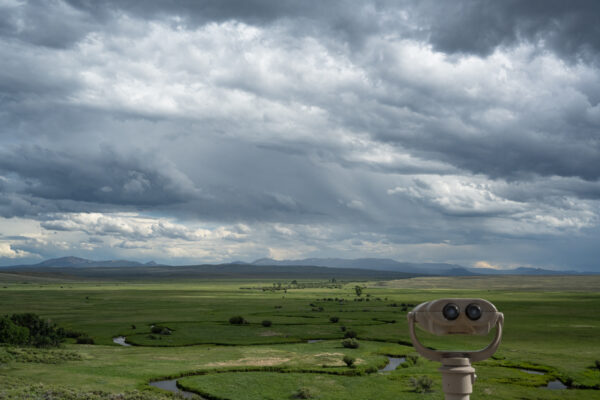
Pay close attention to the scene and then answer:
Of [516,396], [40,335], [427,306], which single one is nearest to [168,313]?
[40,335]

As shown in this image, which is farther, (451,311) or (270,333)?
(270,333)

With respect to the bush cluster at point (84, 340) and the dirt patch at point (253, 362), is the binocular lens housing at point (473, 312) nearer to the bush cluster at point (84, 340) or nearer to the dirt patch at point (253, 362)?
the dirt patch at point (253, 362)

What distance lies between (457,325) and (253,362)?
46743 millimetres

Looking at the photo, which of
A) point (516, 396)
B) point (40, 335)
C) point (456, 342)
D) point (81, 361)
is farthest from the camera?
point (456, 342)

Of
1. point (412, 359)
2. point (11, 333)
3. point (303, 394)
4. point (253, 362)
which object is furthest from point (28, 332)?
point (412, 359)

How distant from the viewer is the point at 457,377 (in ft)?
15.7

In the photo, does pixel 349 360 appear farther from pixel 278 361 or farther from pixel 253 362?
pixel 253 362

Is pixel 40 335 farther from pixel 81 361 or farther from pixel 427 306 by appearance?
pixel 427 306

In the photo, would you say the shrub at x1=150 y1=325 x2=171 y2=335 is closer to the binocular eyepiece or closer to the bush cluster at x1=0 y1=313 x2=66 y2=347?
the bush cluster at x1=0 y1=313 x2=66 y2=347

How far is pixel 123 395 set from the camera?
33875mm

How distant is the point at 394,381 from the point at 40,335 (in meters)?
38.0

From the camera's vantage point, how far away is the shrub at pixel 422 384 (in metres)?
38.0

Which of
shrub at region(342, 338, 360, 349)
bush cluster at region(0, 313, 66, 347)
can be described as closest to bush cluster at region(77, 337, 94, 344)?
bush cluster at region(0, 313, 66, 347)

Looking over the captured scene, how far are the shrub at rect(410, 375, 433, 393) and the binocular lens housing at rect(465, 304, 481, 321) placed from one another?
36.1m
